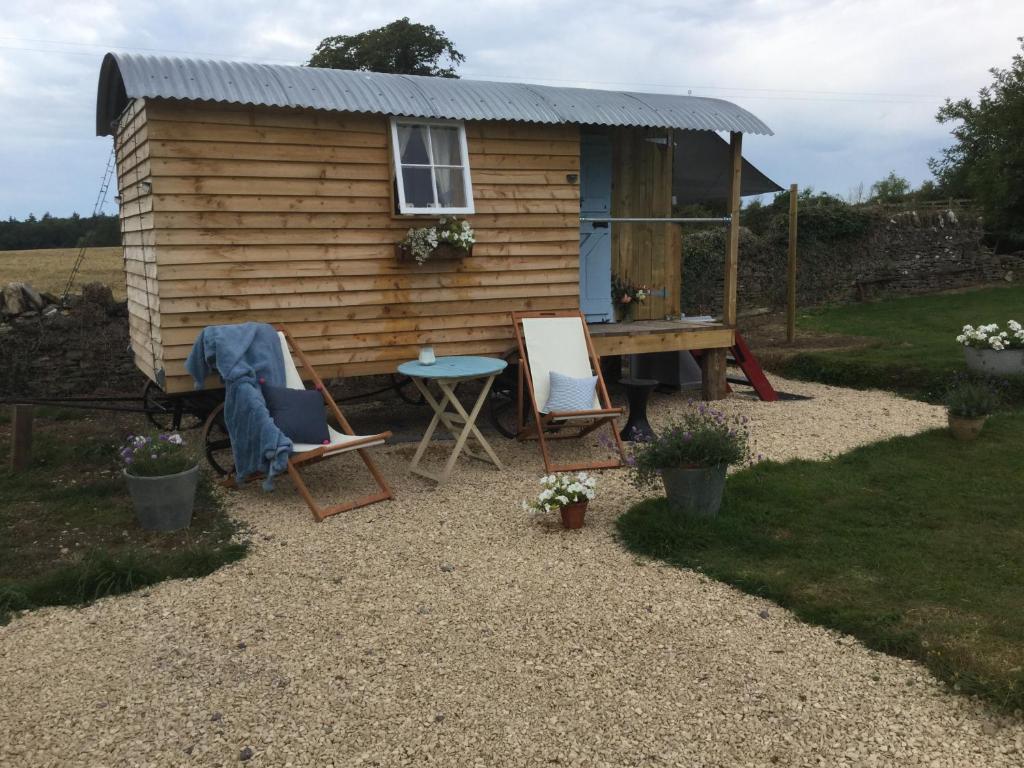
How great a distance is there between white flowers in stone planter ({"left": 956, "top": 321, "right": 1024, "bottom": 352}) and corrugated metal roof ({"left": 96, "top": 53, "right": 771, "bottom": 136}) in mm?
2745

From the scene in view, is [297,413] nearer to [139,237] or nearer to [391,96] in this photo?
[139,237]

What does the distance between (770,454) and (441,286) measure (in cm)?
291

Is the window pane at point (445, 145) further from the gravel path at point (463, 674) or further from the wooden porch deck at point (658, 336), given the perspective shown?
the gravel path at point (463, 674)

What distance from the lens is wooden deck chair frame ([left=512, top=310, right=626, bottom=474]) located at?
6.00 metres

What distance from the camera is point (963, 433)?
6461 mm

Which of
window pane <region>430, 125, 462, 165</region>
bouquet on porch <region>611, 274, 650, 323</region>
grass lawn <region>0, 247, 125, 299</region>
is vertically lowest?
bouquet on porch <region>611, 274, 650, 323</region>

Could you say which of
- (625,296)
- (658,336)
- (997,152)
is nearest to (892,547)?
(658,336)

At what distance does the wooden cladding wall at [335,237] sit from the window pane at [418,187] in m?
0.14

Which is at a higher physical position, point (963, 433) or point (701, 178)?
point (701, 178)

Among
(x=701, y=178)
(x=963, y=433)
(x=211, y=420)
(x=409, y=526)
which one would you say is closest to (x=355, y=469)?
(x=211, y=420)

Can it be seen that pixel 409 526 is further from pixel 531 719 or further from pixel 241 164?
pixel 241 164

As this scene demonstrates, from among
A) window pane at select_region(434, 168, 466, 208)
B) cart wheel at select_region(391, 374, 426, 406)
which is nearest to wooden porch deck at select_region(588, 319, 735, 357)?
window pane at select_region(434, 168, 466, 208)

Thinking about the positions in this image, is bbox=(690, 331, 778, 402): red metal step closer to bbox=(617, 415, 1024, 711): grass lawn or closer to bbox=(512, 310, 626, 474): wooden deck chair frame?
bbox=(512, 310, 626, 474): wooden deck chair frame

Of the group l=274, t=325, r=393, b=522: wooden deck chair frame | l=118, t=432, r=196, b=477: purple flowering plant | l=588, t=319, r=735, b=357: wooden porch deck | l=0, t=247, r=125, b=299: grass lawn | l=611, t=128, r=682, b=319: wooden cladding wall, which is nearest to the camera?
l=118, t=432, r=196, b=477: purple flowering plant
